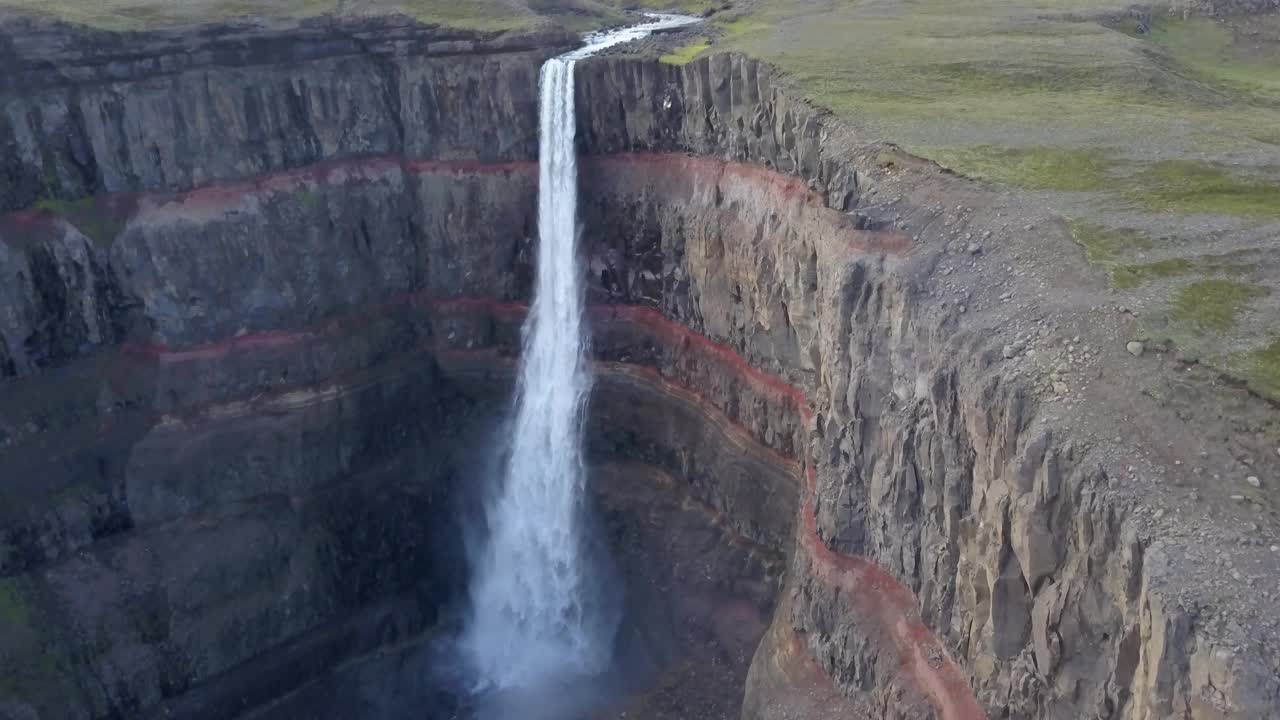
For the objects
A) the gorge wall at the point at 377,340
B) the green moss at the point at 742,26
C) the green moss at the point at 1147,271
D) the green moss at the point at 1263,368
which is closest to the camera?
the green moss at the point at 1263,368

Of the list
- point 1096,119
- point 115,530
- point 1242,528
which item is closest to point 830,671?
point 1242,528

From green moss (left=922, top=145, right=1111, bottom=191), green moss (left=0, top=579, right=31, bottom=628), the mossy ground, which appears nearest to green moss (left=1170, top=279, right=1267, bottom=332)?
the mossy ground

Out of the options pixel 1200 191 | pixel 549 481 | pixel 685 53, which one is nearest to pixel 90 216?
pixel 549 481

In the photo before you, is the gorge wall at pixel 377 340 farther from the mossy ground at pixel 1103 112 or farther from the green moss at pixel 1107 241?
the mossy ground at pixel 1103 112

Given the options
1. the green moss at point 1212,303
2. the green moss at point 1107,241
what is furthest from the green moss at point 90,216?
the green moss at point 1212,303

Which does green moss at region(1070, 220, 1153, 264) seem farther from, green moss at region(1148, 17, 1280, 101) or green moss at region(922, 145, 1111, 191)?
green moss at region(1148, 17, 1280, 101)

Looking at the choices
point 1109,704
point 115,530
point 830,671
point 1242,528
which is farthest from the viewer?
point 115,530

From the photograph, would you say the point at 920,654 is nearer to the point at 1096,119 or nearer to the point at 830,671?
the point at 830,671
